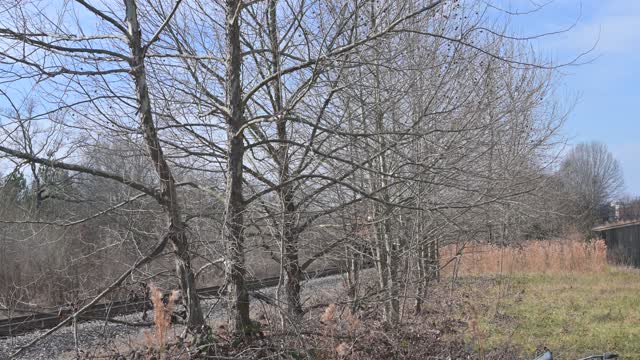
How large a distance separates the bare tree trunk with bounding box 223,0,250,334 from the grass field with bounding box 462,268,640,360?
118 inches

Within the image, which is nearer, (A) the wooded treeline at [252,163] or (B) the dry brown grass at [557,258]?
(A) the wooded treeline at [252,163]

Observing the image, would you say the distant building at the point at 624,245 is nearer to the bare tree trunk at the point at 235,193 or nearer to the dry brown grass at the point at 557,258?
the dry brown grass at the point at 557,258

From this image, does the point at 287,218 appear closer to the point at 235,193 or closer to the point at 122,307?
the point at 235,193

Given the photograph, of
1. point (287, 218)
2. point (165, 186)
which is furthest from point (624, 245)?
point (165, 186)

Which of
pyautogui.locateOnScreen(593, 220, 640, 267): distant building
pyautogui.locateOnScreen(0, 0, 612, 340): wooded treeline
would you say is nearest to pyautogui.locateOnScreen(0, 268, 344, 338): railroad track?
pyautogui.locateOnScreen(0, 0, 612, 340): wooded treeline

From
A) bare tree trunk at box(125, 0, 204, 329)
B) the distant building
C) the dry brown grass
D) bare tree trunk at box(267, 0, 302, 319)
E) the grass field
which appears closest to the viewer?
bare tree trunk at box(125, 0, 204, 329)

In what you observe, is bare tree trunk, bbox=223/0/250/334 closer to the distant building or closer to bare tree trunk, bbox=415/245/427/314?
bare tree trunk, bbox=415/245/427/314

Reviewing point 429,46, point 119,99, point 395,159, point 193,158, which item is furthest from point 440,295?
point 119,99

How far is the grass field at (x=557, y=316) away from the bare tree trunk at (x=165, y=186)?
3.35 metres

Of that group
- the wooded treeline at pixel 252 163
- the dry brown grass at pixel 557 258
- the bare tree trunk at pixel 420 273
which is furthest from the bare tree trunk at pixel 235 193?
the dry brown grass at pixel 557 258

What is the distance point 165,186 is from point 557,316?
10.7m

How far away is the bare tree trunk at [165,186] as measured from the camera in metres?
5.76

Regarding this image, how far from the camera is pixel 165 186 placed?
19.2ft

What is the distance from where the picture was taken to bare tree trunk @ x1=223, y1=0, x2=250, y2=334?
5605mm
